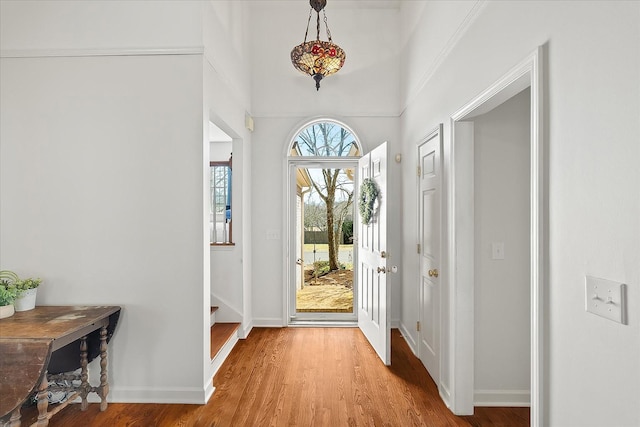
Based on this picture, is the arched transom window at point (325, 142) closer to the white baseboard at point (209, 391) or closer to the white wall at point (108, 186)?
the white wall at point (108, 186)

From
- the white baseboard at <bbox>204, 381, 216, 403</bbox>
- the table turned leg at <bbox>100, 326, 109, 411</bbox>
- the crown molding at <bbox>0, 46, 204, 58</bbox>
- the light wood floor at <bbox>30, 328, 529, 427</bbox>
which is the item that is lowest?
the light wood floor at <bbox>30, 328, 529, 427</bbox>

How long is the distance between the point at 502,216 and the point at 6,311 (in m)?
3.21

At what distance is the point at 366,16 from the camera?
419cm

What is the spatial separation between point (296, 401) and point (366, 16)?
4049 mm

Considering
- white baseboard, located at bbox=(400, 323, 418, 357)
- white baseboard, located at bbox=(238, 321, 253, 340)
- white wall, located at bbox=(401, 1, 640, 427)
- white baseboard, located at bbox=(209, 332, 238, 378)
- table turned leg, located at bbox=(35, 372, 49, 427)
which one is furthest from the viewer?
white baseboard, located at bbox=(238, 321, 253, 340)

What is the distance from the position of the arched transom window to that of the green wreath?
0.68 m

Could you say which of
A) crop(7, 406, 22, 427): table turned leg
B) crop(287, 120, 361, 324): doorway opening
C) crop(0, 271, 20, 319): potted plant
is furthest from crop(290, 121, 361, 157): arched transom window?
crop(7, 406, 22, 427): table turned leg

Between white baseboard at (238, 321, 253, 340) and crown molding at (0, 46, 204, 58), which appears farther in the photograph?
white baseboard at (238, 321, 253, 340)

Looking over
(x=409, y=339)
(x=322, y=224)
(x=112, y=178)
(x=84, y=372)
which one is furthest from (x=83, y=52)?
(x=409, y=339)

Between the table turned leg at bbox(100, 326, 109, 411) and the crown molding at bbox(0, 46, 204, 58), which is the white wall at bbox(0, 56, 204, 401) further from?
the table turned leg at bbox(100, 326, 109, 411)

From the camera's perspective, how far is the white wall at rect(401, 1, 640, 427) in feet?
3.43

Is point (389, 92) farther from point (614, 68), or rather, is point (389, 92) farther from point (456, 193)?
point (614, 68)

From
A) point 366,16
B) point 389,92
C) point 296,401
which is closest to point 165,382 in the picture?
point 296,401

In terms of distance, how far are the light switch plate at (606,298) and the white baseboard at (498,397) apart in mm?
1561
